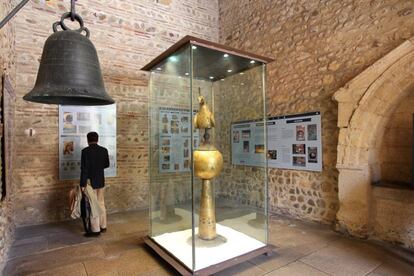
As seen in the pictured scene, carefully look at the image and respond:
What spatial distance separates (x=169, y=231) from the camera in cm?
318

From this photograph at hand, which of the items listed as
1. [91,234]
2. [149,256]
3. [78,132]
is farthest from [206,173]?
[78,132]

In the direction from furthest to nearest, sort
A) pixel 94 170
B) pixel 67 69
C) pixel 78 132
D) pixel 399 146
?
pixel 78 132 < pixel 94 170 < pixel 399 146 < pixel 67 69

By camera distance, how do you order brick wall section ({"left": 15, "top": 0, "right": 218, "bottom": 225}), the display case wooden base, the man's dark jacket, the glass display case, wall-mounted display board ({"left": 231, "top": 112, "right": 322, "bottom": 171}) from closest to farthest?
the display case wooden base < the glass display case < the man's dark jacket < wall-mounted display board ({"left": 231, "top": 112, "right": 322, "bottom": 171}) < brick wall section ({"left": 15, "top": 0, "right": 218, "bottom": 225})

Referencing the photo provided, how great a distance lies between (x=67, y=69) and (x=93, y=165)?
228cm

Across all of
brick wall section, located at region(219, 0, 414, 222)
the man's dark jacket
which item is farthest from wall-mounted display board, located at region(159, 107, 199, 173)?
brick wall section, located at region(219, 0, 414, 222)

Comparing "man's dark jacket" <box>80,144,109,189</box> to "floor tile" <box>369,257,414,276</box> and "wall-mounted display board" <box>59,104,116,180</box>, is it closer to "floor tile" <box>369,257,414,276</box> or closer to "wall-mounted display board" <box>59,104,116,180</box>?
"wall-mounted display board" <box>59,104,116,180</box>

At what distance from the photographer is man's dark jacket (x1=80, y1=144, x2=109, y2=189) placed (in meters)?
3.36

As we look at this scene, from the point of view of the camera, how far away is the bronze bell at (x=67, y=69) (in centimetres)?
143

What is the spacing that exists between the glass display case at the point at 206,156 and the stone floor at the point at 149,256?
0.20m

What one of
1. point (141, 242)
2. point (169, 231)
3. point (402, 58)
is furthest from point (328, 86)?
point (141, 242)

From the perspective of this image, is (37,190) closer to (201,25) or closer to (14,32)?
(14,32)

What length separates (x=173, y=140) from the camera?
323 centimetres

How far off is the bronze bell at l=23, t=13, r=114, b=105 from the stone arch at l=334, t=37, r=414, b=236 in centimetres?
311

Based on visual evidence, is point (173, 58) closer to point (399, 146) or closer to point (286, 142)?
point (286, 142)
